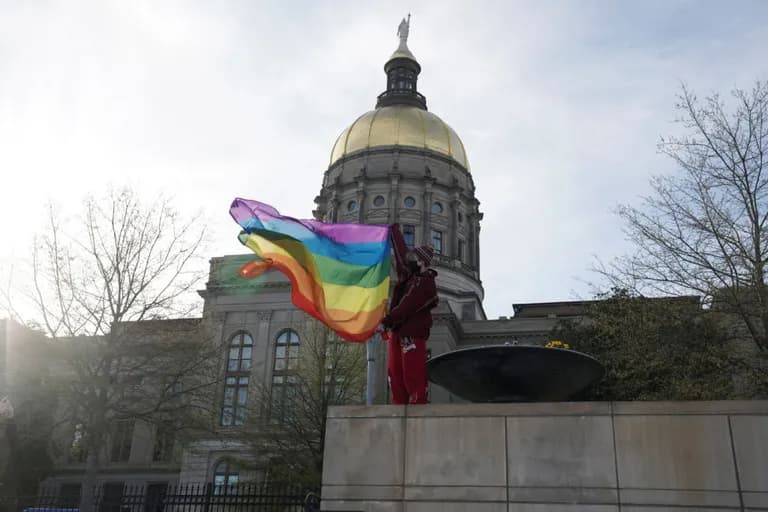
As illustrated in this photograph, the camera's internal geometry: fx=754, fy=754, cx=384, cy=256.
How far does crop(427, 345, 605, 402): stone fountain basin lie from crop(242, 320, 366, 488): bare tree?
17071 millimetres

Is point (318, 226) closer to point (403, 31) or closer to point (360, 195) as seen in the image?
point (360, 195)

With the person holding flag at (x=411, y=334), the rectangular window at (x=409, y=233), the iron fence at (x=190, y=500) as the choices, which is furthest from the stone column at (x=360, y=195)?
the person holding flag at (x=411, y=334)

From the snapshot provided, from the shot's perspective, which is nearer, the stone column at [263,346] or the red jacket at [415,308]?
the red jacket at [415,308]

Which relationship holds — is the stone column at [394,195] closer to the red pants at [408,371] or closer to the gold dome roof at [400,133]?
the gold dome roof at [400,133]

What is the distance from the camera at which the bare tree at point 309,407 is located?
91.9 feet

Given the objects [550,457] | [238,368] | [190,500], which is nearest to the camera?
[550,457]

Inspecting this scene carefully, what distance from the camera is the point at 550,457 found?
27.4 ft

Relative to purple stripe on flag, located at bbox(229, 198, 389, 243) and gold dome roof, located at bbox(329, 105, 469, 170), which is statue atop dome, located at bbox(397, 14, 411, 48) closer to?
gold dome roof, located at bbox(329, 105, 469, 170)

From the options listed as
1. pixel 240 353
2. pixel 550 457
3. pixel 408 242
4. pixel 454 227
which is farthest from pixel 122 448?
pixel 550 457

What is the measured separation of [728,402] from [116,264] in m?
23.3

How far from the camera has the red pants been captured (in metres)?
9.67

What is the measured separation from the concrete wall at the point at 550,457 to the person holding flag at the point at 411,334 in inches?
28.0

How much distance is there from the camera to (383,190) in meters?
65.4

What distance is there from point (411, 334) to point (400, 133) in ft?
193
